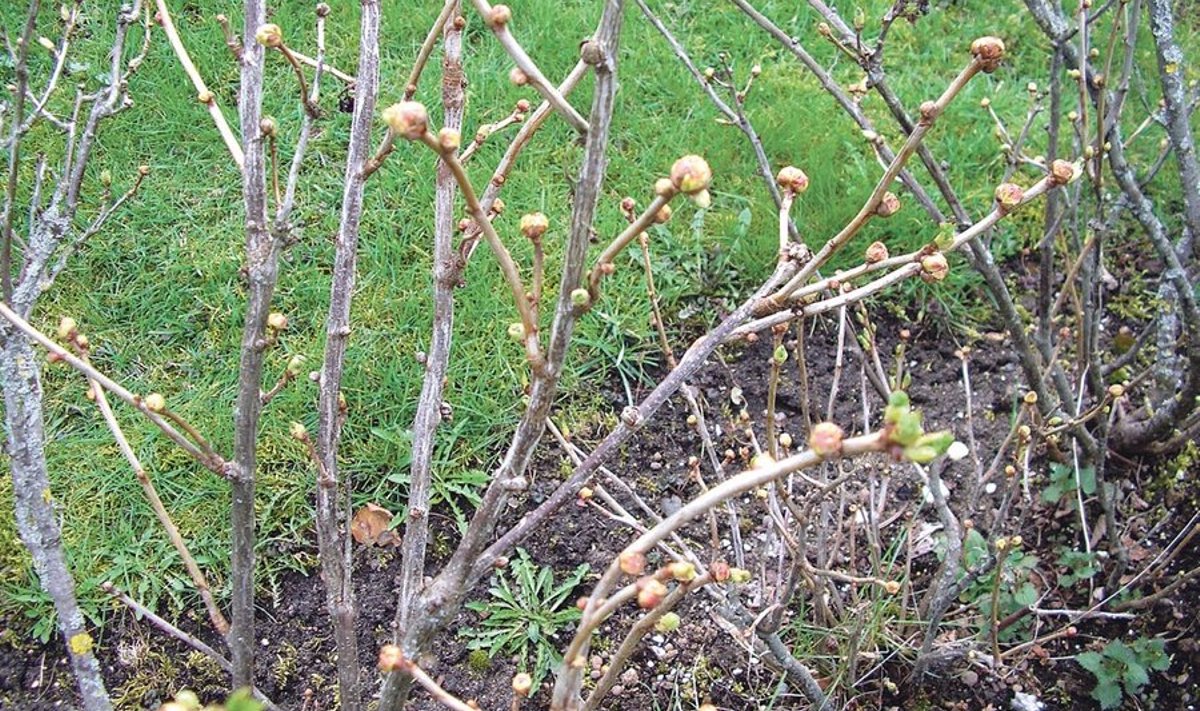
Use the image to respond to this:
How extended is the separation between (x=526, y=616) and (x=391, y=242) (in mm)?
1184

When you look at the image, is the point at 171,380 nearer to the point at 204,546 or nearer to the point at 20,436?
the point at 204,546

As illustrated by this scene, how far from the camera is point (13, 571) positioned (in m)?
2.32

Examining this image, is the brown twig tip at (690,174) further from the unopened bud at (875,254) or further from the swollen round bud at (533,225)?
the unopened bud at (875,254)

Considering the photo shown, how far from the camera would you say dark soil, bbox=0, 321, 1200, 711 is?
2180 millimetres

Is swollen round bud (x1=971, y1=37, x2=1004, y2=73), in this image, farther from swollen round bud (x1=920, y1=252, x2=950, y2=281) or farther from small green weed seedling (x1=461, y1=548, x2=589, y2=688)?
small green weed seedling (x1=461, y1=548, x2=589, y2=688)

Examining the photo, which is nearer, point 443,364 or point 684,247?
point 443,364

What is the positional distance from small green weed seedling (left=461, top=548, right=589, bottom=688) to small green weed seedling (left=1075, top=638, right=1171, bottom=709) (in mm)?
1115

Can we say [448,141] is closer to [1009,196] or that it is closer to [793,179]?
[793,179]

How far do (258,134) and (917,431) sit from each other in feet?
3.23

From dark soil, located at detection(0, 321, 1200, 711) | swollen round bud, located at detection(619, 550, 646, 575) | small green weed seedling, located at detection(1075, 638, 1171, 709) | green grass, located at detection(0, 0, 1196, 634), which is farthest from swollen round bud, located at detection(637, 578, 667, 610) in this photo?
small green weed seedling, located at detection(1075, 638, 1171, 709)

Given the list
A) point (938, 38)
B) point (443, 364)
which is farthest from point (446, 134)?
point (938, 38)

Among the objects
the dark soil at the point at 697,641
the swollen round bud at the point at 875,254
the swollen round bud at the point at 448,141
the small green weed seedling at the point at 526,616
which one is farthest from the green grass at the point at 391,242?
the swollen round bud at the point at 448,141

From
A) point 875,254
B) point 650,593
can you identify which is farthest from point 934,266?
point 650,593

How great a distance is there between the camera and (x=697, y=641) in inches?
90.8
